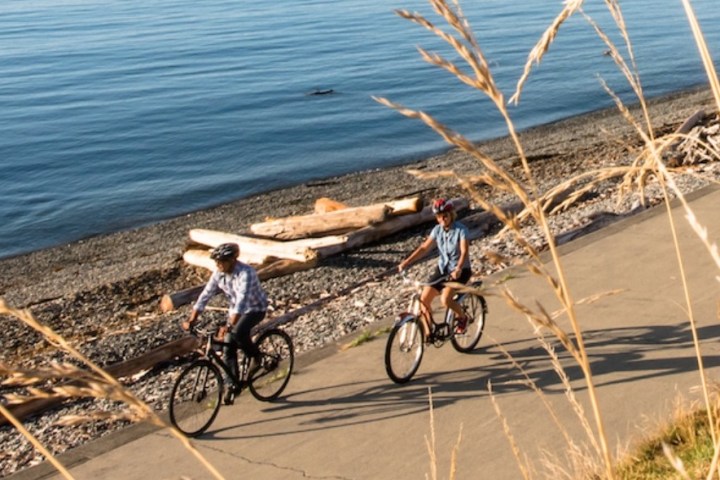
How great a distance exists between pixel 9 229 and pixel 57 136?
579 inches

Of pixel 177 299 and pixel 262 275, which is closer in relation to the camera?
pixel 177 299

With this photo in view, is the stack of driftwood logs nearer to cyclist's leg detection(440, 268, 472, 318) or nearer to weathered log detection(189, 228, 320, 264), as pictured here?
weathered log detection(189, 228, 320, 264)

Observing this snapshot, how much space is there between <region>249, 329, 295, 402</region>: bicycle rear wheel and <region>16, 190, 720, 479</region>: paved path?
0.45 ft

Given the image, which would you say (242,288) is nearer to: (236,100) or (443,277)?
(443,277)

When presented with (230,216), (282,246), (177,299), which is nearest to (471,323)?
(177,299)

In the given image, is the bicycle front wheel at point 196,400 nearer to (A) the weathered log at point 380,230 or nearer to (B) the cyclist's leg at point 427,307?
(B) the cyclist's leg at point 427,307

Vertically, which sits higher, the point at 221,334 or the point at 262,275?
the point at 221,334

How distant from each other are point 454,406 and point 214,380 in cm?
242

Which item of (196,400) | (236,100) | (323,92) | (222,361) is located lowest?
(196,400)

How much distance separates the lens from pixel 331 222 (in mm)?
18766

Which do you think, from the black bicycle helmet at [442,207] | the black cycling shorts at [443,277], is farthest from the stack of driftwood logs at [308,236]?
the black bicycle helmet at [442,207]

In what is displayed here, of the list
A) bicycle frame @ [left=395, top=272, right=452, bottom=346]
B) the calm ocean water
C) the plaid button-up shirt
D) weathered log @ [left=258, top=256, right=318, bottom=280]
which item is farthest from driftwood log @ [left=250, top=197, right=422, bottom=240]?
the plaid button-up shirt

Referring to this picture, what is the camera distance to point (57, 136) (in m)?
45.5

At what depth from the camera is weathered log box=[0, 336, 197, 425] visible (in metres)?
10.9
